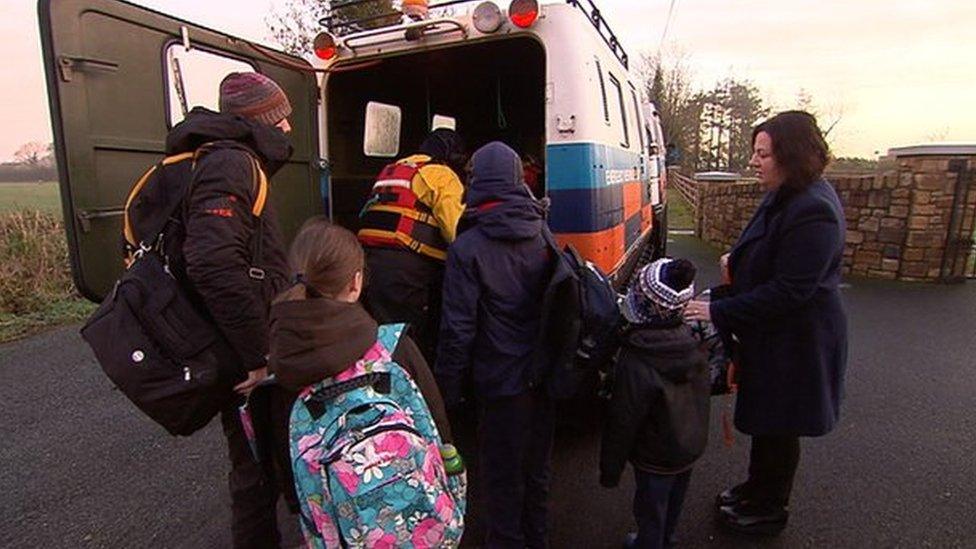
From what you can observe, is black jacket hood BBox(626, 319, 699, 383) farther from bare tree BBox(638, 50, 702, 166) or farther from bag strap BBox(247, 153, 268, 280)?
bare tree BBox(638, 50, 702, 166)

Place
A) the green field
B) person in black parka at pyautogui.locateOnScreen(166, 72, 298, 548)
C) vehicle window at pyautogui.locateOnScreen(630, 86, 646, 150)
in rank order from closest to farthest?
person in black parka at pyautogui.locateOnScreen(166, 72, 298, 548)
vehicle window at pyautogui.locateOnScreen(630, 86, 646, 150)
the green field

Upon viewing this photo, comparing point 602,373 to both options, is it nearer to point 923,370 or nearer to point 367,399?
point 367,399

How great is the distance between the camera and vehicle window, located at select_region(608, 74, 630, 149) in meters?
4.51

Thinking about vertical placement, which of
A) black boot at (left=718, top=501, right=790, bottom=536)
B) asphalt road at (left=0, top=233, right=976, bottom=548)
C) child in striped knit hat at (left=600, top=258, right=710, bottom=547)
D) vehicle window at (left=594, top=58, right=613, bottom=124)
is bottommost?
asphalt road at (left=0, top=233, right=976, bottom=548)

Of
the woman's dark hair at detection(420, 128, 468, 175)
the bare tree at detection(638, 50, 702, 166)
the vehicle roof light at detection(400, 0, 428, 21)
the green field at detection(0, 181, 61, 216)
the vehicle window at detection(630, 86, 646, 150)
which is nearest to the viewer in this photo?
the woman's dark hair at detection(420, 128, 468, 175)

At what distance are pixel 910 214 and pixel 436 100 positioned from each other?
7061 mm

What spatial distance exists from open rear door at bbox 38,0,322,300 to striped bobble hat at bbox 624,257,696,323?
2.15 metres

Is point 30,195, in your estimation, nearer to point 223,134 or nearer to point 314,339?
point 223,134

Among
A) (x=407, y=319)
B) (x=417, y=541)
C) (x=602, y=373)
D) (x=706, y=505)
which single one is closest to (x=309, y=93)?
(x=407, y=319)

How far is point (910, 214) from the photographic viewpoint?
819 cm

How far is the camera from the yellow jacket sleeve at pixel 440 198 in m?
2.79

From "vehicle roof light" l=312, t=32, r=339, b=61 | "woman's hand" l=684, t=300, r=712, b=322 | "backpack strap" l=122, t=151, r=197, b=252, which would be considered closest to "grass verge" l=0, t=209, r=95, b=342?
"vehicle roof light" l=312, t=32, r=339, b=61

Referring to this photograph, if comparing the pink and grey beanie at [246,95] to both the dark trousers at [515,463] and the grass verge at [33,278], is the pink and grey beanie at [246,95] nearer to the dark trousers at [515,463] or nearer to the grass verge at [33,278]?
the dark trousers at [515,463]

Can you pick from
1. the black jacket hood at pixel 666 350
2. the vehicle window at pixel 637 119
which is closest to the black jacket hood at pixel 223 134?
the black jacket hood at pixel 666 350
